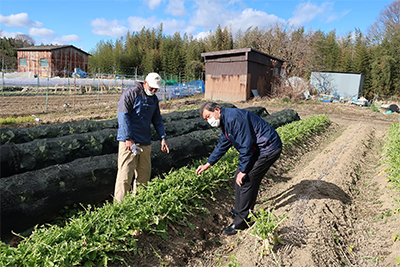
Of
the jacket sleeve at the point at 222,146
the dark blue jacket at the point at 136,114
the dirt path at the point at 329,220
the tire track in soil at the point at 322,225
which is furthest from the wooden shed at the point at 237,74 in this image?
the jacket sleeve at the point at 222,146

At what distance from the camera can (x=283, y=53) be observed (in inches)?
1217

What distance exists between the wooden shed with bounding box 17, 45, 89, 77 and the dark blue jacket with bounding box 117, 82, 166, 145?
30238mm

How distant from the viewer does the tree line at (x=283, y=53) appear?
30672mm

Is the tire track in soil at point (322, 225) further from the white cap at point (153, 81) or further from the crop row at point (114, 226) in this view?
the white cap at point (153, 81)

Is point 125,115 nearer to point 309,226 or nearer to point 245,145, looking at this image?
point 245,145

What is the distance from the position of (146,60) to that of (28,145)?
36.8m

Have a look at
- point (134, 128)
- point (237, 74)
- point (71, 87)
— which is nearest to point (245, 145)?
point (134, 128)

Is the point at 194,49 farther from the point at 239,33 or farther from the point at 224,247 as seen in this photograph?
the point at 224,247

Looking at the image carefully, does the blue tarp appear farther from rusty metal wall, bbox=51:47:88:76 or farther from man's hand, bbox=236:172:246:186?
man's hand, bbox=236:172:246:186

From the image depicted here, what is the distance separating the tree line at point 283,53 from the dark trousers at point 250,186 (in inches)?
925

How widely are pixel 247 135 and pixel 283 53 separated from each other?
30490 millimetres

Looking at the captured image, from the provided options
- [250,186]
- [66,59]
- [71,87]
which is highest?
[66,59]

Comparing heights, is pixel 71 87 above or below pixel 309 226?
above

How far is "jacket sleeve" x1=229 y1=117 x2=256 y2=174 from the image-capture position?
318 centimetres
